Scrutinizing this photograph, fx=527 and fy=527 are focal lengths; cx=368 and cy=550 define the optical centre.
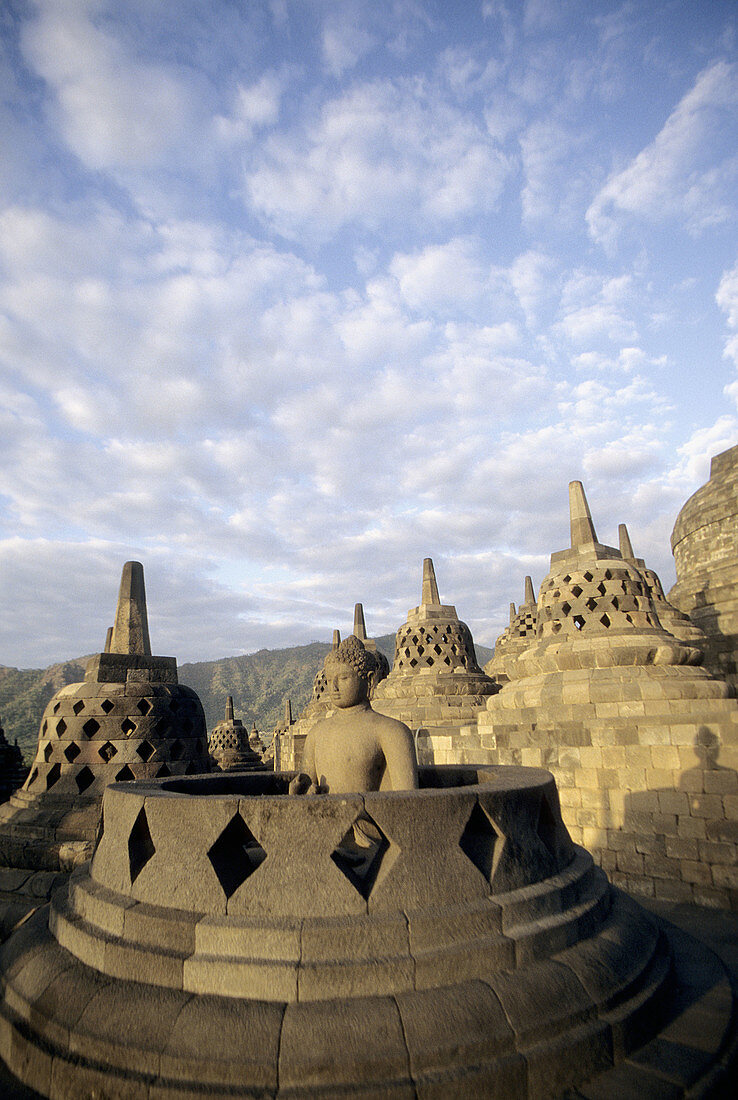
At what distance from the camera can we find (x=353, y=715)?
3516mm

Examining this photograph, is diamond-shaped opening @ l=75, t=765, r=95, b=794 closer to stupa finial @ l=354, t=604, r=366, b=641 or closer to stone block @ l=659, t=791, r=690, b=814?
stone block @ l=659, t=791, r=690, b=814

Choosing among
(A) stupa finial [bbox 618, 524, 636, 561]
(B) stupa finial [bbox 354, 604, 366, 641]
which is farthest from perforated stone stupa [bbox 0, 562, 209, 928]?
(A) stupa finial [bbox 618, 524, 636, 561]

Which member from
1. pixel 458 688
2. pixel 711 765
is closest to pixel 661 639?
pixel 711 765

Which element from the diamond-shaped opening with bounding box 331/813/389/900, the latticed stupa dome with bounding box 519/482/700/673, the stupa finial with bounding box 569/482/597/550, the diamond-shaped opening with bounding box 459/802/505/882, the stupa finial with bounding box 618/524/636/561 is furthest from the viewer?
the stupa finial with bounding box 618/524/636/561

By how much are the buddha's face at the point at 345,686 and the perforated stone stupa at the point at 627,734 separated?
423 centimetres

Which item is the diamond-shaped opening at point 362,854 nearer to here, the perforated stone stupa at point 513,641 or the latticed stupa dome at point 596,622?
the latticed stupa dome at point 596,622

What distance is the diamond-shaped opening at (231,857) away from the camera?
8.25 ft

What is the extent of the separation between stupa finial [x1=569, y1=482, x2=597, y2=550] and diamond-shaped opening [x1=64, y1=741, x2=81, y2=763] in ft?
27.4

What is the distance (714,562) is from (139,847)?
14412 millimetres

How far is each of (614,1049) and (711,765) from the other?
4230mm

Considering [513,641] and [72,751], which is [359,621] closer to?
[513,641]

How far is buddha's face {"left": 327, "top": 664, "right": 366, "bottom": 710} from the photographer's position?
11.6 feet

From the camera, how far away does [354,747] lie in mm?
3346

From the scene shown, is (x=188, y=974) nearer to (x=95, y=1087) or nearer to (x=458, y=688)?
(x=95, y=1087)
